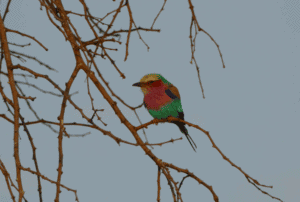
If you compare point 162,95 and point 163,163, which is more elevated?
point 162,95

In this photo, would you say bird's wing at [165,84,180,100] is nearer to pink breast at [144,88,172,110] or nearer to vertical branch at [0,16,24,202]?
pink breast at [144,88,172,110]

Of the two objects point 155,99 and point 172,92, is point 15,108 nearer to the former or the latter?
point 155,99

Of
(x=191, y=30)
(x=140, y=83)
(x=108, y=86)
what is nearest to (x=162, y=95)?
(x=140, y=83)

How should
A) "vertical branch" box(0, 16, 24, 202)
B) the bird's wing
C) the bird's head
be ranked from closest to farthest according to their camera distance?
"vertical branch" box(0, 16, 24, 202), the bird's head, the bird's wing

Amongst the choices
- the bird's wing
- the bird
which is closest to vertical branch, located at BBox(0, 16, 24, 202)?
the bird

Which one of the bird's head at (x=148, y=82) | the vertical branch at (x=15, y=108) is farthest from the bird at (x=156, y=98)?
the vertical branch at (x=15, y=108)

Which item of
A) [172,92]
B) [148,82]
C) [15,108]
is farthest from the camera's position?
[172,92]

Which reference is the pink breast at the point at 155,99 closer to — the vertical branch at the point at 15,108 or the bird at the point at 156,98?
the bird at the point at 156,98

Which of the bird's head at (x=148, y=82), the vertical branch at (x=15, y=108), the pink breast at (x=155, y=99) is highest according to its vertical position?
the bird's head at (x=148, y=82)

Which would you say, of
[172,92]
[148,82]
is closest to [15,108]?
Result: [148,82]

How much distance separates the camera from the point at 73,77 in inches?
83.0

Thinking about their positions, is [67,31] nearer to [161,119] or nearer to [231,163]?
[161,119]

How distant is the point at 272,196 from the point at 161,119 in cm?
107

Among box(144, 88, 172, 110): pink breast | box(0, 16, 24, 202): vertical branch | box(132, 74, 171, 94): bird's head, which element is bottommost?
box(0, 16, 24, 202): vertical branch
